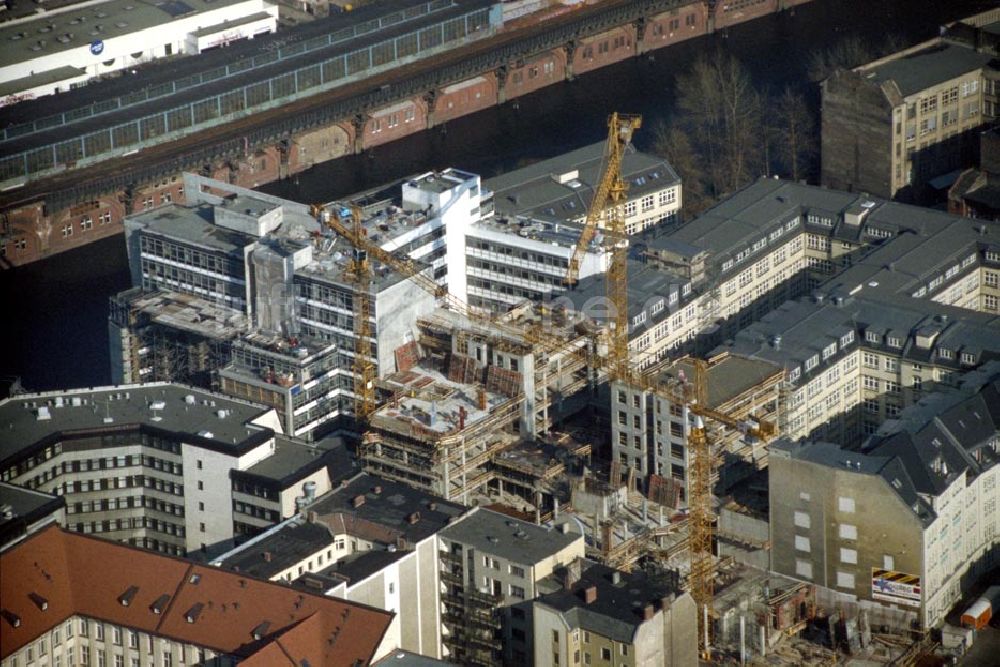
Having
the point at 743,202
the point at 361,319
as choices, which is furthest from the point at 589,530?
the point at 743,202

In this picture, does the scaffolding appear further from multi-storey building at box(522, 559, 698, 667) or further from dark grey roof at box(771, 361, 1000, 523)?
dark grey roof at box(771, 361, 1000, 523)

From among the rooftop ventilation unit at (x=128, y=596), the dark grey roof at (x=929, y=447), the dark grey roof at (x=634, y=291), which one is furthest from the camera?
the dark grey roof at (x=634, y=291)

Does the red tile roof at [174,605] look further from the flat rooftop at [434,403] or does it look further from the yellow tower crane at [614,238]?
the yellow tower crane at [614,238]

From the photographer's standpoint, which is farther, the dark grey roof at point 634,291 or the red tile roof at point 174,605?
Answer: the dark grey roof at point 634,291

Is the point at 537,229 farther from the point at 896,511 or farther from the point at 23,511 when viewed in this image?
the point at 23,511

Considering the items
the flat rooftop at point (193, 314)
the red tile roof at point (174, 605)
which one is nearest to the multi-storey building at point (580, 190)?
the flat rooftop at point (193, 314)

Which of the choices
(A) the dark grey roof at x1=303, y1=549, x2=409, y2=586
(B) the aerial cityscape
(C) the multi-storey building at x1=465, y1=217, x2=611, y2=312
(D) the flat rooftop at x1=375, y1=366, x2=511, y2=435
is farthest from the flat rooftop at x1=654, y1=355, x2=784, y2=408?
(A) the dark grey roof at x1=303, y1=549, x2=409, y2=586
